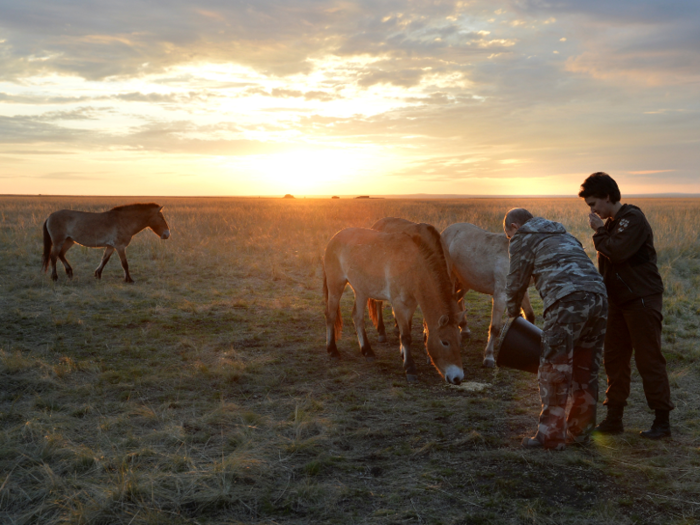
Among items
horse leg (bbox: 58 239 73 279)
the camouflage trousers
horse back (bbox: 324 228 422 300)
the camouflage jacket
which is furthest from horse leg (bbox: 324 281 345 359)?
horse leg (bbox: 58 239 73 279)

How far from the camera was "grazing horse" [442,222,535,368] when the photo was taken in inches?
287

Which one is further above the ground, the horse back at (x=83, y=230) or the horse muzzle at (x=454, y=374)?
the horse back at (x=83, y=230)

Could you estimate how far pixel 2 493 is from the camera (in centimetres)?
354

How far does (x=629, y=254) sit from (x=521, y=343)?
1276mm

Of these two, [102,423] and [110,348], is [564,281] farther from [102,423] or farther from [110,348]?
[110,348]

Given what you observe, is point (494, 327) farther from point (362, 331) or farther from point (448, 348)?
point (362, 331)

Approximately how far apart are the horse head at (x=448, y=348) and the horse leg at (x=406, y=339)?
583mm

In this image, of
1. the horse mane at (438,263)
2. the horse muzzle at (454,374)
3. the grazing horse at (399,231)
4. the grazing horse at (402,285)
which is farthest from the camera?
the grazing horse at (399,231)

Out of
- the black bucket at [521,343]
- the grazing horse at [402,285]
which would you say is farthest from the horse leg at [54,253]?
the black bucket at [521,343]

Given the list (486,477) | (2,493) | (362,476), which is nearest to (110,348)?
(2,493)

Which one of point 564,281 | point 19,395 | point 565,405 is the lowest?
point 19,395

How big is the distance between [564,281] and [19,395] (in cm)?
619

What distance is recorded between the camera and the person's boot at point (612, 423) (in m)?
4.56

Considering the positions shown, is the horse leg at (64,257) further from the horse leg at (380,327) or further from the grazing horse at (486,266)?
the grazing horse at (486,266)
